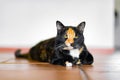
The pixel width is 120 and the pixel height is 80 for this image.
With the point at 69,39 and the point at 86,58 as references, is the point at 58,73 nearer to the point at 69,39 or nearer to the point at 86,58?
the point at 69,39

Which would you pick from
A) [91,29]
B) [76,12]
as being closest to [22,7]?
[76,12]

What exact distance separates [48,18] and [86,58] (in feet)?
8.74

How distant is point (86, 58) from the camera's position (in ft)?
5.66

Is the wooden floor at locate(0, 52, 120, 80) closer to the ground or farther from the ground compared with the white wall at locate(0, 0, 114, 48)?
closer to the ground

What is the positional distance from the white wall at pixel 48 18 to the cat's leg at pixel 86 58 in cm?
258

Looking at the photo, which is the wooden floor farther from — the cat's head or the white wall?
the white wall

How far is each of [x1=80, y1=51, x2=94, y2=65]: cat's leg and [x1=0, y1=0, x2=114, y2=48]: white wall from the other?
2.58 metres

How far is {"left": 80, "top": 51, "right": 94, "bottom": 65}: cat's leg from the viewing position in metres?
1.68

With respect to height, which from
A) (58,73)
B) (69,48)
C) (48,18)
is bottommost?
(58,73)

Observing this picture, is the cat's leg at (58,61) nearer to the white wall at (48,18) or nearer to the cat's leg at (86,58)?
the cat's leg at (86,58)

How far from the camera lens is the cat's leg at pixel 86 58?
1.68m

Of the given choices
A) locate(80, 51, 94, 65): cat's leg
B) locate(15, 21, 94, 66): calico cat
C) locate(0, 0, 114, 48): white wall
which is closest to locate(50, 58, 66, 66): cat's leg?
locate(15, 21, 94, 66): calico cat

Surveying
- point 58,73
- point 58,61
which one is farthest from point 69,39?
point 58,73

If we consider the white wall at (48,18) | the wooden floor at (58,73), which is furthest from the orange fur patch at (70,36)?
the white wall at (48,18)
